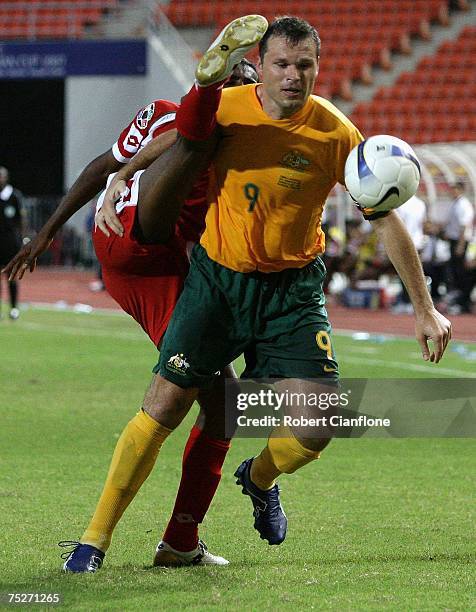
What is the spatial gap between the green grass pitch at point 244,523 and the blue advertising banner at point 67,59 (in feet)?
64.5

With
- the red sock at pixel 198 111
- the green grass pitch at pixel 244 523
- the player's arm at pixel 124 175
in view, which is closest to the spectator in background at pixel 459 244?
the green grass pitch at pixel 244 523

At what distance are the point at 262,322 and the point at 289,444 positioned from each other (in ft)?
1.63

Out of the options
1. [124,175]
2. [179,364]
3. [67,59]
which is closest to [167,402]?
[179,364]

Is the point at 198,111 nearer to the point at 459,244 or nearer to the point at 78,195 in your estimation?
the point at 78,195

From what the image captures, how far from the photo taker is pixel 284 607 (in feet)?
15.0

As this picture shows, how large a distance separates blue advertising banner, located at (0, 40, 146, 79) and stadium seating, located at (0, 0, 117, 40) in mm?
864

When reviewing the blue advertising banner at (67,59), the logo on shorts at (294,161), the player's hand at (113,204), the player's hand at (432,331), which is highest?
the logo on shorts at (294,161)

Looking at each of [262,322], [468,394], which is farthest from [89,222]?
[262,322]

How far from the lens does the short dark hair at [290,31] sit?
196 inches

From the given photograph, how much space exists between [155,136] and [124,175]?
0.50m

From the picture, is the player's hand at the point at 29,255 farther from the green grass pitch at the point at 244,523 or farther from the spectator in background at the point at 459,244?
the spectator in background at the point at 459,244

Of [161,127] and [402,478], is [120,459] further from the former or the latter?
[402,478]

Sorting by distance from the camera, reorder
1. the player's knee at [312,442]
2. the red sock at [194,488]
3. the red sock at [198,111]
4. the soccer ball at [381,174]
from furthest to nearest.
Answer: the red sock at [194,488] → the player's knee at [312,442] → the soccer ball at [381,174] → the red sock at [198,111]

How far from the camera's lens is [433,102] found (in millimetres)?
28672
